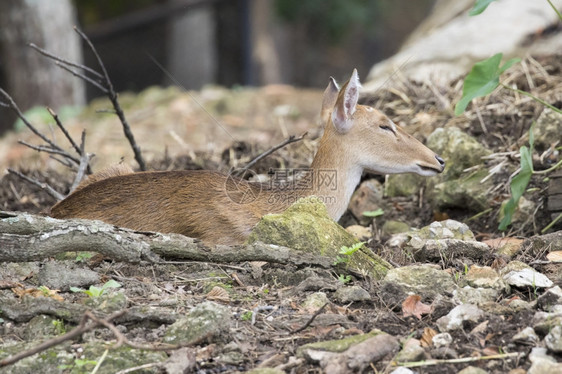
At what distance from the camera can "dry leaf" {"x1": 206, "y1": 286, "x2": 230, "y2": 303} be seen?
11.9 feet

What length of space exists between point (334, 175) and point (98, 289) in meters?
2.01

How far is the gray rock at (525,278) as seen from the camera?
3.68 metres

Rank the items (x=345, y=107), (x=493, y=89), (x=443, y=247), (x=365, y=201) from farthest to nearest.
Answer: (x=365, y=201) < (x=345, y=107) < (x=493, y=89) < (x=443, y=247)

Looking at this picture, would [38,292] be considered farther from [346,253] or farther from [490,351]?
[490,351]

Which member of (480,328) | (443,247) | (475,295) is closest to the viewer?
(480,328)

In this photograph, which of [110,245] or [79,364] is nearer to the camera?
[79,364]

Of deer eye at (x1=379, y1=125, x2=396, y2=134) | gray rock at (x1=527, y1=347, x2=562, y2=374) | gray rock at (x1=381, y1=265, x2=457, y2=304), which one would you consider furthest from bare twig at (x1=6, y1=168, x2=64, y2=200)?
gray rock at (x1=527, y1=347, x2=562, y2=374)

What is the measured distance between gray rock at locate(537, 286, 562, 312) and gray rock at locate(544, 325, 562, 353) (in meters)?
0.33

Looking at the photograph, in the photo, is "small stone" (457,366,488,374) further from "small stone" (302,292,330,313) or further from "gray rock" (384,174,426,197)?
"gray rock" (384,174,426,197)

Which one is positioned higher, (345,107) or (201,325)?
(345,107)

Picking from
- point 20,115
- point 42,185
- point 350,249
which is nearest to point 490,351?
point 350,249

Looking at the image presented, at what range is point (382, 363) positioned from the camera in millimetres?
3029

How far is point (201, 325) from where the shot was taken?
10.4 feet

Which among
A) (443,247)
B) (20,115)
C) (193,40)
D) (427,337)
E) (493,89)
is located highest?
(493,89)
